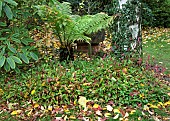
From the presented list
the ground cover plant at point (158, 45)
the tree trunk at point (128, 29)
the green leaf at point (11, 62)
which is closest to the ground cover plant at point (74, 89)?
the green leaf at point (11, 62)

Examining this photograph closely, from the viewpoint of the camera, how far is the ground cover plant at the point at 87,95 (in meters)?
2.96

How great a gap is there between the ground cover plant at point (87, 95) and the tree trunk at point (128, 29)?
20.3 inches

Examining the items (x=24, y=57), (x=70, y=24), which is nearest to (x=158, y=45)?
(x=70, y=24)

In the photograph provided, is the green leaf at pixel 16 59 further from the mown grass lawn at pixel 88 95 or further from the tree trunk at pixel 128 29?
the tree trunk at pixel 128 29

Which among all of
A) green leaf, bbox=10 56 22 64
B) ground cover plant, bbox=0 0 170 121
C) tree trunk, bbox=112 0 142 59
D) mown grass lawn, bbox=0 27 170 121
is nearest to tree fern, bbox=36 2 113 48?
ground cover plant, bbox=0 0 170 121

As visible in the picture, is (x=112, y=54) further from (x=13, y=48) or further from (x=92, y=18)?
(x=13, y=48)

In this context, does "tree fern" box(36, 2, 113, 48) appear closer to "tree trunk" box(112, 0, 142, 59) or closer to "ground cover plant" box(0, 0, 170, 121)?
"ground cover plant" box(0, 0, 170, 121)

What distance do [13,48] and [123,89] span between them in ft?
5.16

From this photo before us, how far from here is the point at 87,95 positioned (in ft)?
10.4

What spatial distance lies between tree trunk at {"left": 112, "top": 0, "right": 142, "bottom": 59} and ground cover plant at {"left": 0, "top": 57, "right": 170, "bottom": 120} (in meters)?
0.51

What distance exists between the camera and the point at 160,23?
10.6 metres

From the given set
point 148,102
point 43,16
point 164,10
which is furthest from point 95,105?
point 164,10

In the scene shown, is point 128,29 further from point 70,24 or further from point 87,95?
point 87,95

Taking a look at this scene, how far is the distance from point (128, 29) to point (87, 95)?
1.40 m
